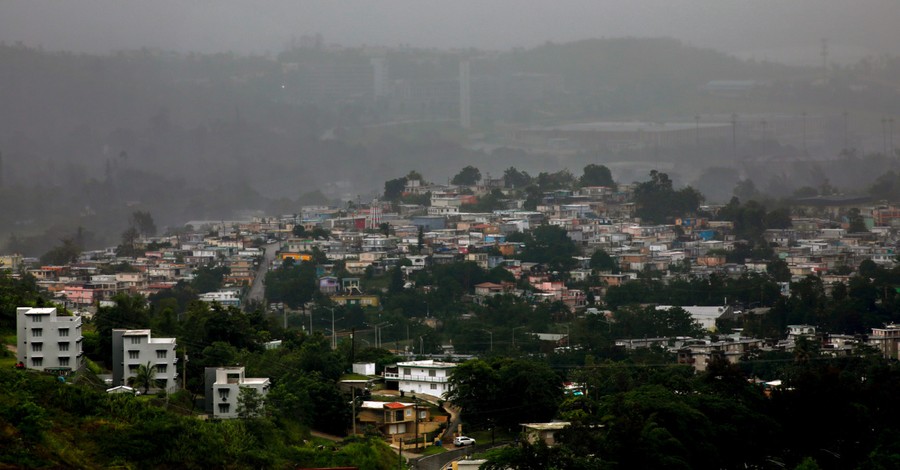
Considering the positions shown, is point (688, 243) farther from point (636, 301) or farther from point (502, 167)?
point (502, 167)

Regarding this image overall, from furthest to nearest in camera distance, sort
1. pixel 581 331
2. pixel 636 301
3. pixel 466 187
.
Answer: pixel 466 187
pixel 636 301
pixel 581 331

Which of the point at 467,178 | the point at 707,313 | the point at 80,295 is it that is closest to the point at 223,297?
the point at 80,295

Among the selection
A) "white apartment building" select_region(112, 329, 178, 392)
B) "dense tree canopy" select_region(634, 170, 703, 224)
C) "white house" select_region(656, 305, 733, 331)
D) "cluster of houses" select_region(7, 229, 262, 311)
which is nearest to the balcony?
"white apartment building" select_region(112, 329, 178, 392)

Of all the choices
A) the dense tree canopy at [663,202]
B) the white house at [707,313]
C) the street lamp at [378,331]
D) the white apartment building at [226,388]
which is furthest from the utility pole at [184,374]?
the dense tree canopy at [663,202]

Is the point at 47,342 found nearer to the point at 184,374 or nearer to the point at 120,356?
the point at 120,356

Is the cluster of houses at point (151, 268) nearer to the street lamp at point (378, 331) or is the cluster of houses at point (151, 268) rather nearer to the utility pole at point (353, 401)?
the street lamp at point (378, 331)

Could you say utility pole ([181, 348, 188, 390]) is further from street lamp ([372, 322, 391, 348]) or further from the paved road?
the paved road

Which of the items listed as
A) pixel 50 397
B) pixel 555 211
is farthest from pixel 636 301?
pixel 50 397
